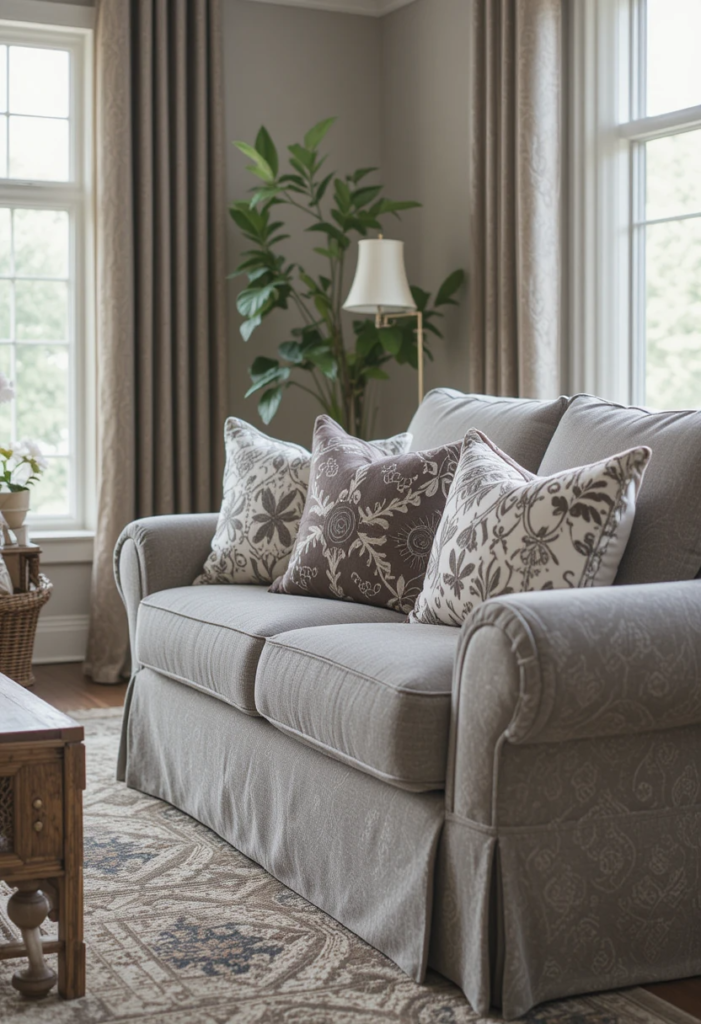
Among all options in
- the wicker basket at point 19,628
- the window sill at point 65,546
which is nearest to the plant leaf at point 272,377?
the window sill at point 65,546

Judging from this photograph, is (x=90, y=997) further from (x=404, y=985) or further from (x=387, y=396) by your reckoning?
(x=387, y=396)

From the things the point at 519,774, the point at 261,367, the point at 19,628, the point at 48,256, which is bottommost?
the point at 19,628

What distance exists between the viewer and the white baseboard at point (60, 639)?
4.87 meters

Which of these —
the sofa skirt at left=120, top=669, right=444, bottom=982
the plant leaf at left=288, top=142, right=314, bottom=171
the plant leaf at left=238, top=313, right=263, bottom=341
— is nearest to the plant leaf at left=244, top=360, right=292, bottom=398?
the plant leaf at left=238, top=313, right=263, bottom=341

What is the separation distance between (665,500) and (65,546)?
3.10 metres

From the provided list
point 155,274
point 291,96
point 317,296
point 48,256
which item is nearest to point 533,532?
point 317,296

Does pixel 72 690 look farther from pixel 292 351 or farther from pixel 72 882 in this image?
pixel 72 882

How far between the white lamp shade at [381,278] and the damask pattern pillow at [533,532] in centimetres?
207

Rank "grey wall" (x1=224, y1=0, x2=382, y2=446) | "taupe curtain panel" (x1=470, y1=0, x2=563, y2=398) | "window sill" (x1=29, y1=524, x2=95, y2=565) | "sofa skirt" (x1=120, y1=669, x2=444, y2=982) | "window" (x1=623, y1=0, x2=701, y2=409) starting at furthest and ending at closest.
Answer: "grey wall" (x1=224, y1=0, x2=382, y2=446) < "window sill" (x1=29, y1=524, x2=95, y2=565) < "taupe curtain panel" (x1=470, y1=0, x2=563, y2=398) < "window" (x1=623, y1=0, x2=701, y2=409) < "sofa skirt" (x1=120, y1=669, x2=444, y2=982)

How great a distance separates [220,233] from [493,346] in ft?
4.13

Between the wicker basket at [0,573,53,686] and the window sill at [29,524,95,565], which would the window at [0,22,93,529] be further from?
the wicker basket at [0,573,53,686]

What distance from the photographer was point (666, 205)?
393cm

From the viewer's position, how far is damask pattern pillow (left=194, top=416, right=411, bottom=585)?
3.06 meters

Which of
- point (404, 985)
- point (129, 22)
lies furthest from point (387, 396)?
point (404, 985)
